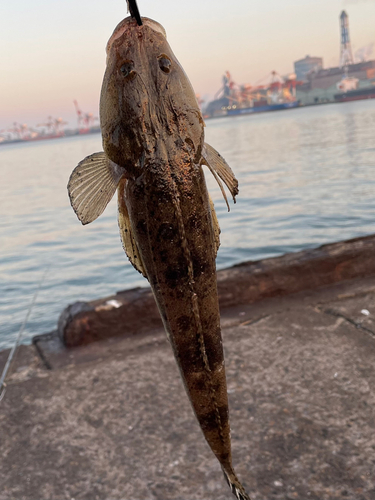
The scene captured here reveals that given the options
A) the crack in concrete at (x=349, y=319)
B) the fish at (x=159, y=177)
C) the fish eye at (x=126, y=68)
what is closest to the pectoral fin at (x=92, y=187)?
the fish at (x=159, y=177)

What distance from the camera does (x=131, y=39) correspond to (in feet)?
6.20

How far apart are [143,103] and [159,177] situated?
0.96 ft

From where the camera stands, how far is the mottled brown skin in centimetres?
181

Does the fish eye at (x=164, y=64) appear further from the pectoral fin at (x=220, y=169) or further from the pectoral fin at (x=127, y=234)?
the pectoral fin at (x=127, y=234)

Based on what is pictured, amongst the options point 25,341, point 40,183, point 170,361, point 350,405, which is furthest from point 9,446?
point 40,183

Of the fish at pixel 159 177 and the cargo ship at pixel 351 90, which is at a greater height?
the fish at pixel 159 177

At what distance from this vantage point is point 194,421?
4.66 meters

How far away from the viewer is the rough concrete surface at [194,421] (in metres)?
3.92

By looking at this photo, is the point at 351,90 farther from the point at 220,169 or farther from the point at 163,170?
the point at 163,170

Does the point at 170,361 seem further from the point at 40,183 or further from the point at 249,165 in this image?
the point at 40,183

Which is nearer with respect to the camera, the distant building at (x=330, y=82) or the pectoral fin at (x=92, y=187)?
the pectoral fin at (x=92, y=187)

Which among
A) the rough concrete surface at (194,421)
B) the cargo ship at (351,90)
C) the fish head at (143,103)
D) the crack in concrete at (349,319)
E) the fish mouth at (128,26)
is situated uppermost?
the fish mouth at (128,26)

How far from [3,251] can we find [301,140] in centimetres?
3495

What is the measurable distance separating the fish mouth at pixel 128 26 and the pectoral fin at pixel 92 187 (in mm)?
474
